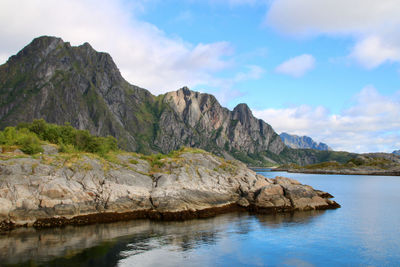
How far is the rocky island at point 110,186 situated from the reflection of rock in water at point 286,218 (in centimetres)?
285

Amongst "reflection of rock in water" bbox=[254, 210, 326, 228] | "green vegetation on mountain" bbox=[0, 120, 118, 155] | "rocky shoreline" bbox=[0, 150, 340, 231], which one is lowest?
"reflection of rock in water" bbox=[254, 210, 326, 228]

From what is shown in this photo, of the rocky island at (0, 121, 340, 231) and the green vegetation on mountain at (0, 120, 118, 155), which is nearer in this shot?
the rocky island at (0, 121, 340, 231)

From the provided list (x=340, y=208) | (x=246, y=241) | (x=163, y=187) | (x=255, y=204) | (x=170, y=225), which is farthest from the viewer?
(x=340, y=208)

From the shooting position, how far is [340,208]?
2393 inches

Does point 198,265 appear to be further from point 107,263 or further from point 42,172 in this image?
point 42,172

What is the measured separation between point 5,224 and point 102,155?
22344 millimetres

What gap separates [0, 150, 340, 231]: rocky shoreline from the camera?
40688 mm

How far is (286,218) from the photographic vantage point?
161ft

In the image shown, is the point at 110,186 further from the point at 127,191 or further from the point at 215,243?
the point at 215,243

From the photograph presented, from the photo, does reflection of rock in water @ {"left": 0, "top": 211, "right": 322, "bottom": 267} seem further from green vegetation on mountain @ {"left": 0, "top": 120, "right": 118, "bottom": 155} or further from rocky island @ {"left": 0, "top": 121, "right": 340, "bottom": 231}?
green vegetation on mountain @ {"left": 0, "top": 120, "right": 118, "bottom": 155}

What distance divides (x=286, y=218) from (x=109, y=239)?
29.4m

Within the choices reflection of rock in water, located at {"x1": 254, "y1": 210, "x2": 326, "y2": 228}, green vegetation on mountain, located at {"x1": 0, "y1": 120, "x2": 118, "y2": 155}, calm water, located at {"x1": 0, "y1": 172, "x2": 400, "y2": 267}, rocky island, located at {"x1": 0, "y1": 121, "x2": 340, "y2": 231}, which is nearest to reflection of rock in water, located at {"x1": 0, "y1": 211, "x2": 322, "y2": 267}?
calm water, located at {"x1": 0, "y1": 172, "x2": 400, "y2": 267}

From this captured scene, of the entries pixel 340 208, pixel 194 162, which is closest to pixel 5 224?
pixel 194 162

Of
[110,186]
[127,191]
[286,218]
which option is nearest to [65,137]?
[110,186]
